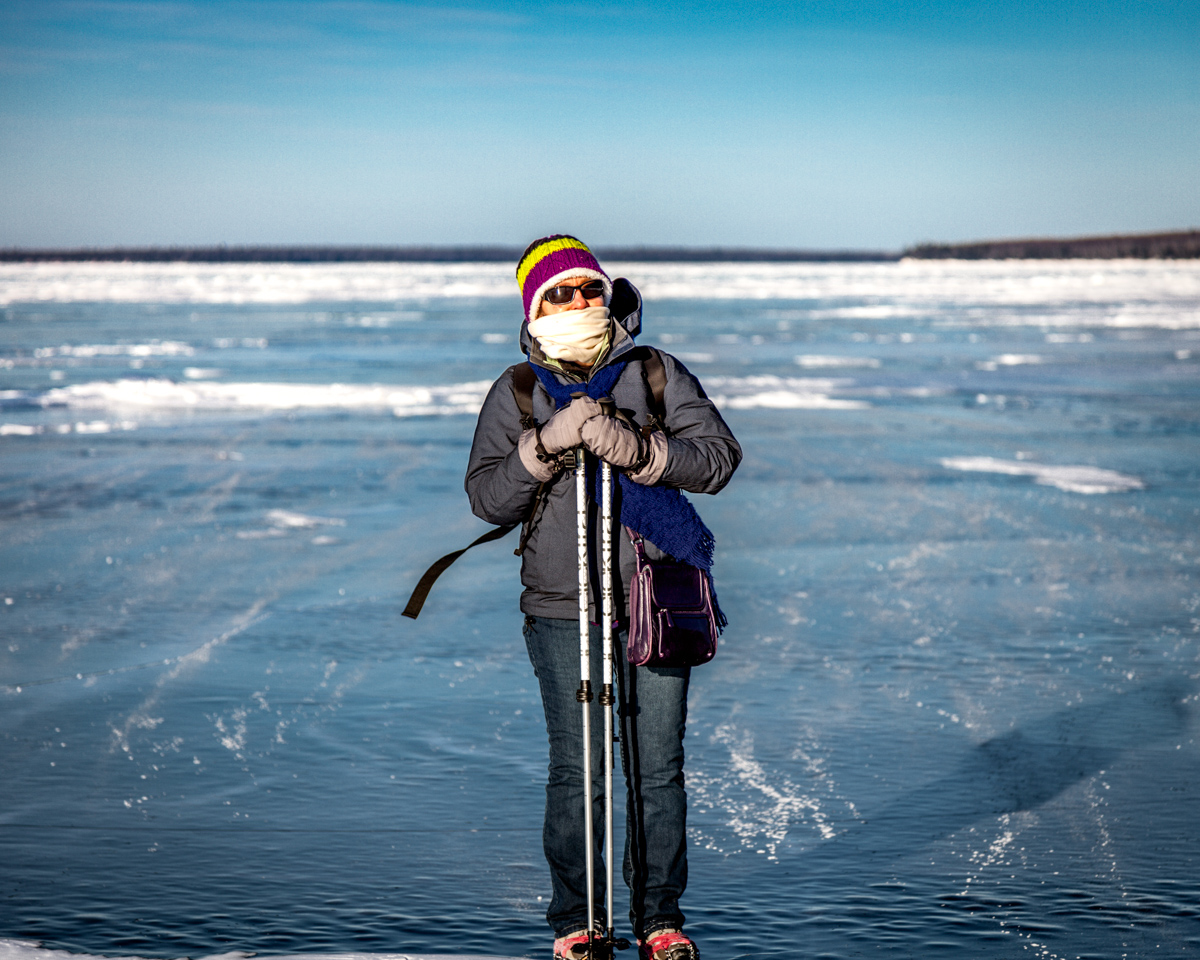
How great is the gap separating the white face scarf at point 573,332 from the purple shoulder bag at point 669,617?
52cm

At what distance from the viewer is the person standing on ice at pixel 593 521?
10.8 feet

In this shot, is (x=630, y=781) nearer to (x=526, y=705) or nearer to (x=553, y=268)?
(x=553, y=268)

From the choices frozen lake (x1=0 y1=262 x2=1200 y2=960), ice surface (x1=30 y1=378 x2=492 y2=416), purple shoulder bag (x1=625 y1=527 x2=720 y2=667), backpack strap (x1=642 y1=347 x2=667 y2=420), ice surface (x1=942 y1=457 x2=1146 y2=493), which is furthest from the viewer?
ice surface (x1=30 y1=378 x2=492 y2=416)

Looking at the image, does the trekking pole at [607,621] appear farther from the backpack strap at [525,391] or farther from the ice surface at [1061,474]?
the ice surface at [1061,474]

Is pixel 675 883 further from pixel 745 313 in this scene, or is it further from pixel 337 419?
pixel 745 313

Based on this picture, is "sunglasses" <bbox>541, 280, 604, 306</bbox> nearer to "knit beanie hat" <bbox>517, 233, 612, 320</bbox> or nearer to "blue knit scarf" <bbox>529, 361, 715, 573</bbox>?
"knit beanie hat" <bbox>517, 233, 612, 320</bbox>

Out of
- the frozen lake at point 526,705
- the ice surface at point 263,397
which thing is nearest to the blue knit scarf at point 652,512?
the frozen lake at point 526,705

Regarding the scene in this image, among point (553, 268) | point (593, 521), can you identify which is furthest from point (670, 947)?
point (553, 268)

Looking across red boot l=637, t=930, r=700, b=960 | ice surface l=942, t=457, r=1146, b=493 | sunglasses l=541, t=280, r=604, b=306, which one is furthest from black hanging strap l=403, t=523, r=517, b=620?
ice surface l=942, t=457, r=1146, b=493

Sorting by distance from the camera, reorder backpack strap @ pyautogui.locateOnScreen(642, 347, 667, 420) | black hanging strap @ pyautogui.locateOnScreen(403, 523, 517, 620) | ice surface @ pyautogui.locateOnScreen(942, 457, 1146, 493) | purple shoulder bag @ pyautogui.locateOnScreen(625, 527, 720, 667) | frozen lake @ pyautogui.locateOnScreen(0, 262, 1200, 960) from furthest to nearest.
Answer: ice surface @ pyautogui.locateOnScreen(942, 457, 1146, 493)
frozen lake @ pyautogui.locateOnScreen(0, 262, 1200, 960)
black hanging strap @ pyautogui.locateOnScreen(403, 523, 517, 620)
backpack strap @ pyautogui.locateOnScreen(642, 347, 667, 420)
purple shoulder bag @ pyautogui.locateOnScreen(625, 527, 720, 667)

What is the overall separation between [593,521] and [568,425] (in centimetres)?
36

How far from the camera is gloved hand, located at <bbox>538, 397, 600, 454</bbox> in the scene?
3.16 m

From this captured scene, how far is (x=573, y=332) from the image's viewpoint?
10.6ft

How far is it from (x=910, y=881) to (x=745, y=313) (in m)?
44.1
